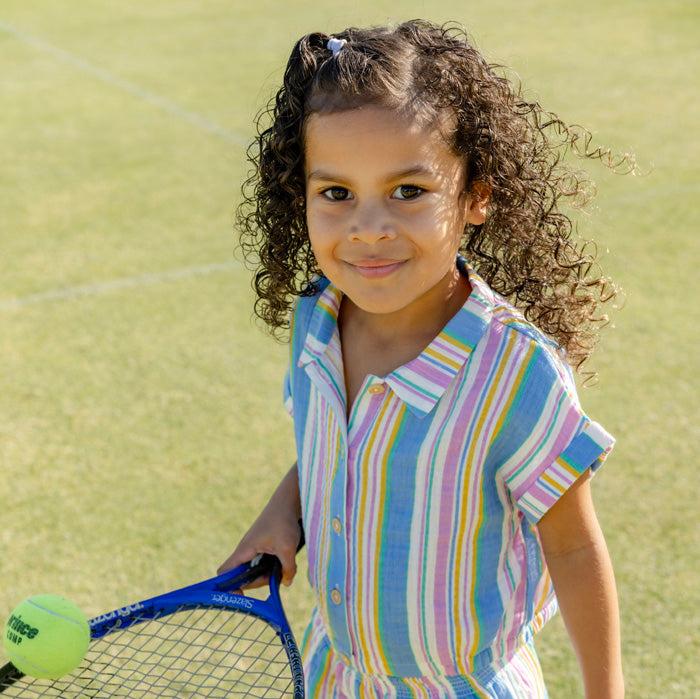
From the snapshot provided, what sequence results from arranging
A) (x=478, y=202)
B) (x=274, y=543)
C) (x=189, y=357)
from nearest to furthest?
(x=478, y=202)
(x=274, y=543)
(x=189, y=357)

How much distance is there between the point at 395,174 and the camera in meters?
1.59

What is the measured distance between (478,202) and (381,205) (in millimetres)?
246

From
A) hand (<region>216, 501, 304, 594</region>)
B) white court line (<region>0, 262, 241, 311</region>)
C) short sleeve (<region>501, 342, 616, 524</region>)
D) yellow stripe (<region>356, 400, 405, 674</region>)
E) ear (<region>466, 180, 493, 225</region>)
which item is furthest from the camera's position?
white court line (<region>0, 262, 241, 311</region>)

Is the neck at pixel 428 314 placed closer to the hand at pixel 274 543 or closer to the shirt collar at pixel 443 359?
the shirt collar at pixel 443 359

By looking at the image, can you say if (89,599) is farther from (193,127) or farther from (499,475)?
(193,127)

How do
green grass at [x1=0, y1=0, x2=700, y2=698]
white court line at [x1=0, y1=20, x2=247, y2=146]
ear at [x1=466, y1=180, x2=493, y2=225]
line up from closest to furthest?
ear at [x1=466, y1=180, x2=493, y2=225] < green grass at [x1=0, y1=0, x2=700, y2=698] < white court line at [x1=0, y1=20, x2=247, y2=146]

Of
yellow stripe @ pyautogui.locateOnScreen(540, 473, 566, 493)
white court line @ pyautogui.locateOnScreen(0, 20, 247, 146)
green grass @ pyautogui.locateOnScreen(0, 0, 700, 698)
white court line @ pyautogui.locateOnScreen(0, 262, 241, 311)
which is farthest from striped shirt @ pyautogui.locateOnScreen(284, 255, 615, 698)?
white court line @ pyautogui.locateOnScreen(0, 20, 247, 146)

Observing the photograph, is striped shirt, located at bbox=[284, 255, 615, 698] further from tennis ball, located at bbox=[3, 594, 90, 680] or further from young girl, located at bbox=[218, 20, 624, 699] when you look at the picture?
tennis ball, located at bbox=[3, 594, 90, 680]

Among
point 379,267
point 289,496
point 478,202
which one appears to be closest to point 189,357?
point 289,496

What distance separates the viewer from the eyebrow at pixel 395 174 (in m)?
1.59

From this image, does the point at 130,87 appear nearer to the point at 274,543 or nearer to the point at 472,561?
the point at 274,543

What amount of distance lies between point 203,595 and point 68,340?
2659 mm

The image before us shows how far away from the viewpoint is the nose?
159 cm

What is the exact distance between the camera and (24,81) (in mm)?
8531
